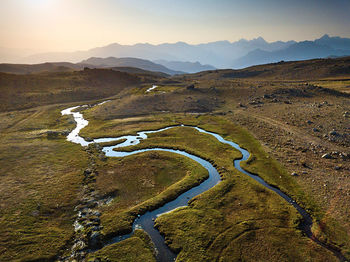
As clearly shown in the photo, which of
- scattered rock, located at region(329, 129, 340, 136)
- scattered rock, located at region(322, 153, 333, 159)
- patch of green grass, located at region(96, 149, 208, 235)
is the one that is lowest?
patch of green grass, located at region(96, 149, 208, 235)

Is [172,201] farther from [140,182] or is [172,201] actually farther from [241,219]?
[241,219]

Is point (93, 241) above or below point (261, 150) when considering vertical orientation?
below

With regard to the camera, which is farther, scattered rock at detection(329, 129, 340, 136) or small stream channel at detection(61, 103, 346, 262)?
scattered rock at detection(329, 129, 340, 136)

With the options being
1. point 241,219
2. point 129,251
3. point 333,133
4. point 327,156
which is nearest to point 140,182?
point 129,251

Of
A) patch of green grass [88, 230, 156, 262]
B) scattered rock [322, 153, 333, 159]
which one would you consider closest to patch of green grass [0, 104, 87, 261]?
patch of green grass [88, 230, 156, 262]

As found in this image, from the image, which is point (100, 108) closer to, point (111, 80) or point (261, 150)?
point (261, 150)

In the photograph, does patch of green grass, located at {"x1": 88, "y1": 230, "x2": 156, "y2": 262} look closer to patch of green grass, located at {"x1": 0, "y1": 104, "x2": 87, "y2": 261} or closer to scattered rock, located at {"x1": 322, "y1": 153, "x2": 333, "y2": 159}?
patch of green grass, located at {"x1": 0, "y1": 104, "x2": 87, "y2": 261}

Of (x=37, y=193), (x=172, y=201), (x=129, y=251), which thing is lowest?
(x=129, y=251)

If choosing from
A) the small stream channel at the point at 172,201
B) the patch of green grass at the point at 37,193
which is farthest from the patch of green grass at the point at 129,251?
the patch of green grass at the point at 37,193

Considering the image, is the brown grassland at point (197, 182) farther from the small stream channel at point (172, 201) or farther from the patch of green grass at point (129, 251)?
the small stream channel at point (172, 201)

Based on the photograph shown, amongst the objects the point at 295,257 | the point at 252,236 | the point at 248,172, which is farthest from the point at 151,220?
the point at 248,172

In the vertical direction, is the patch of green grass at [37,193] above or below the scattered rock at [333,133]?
below
